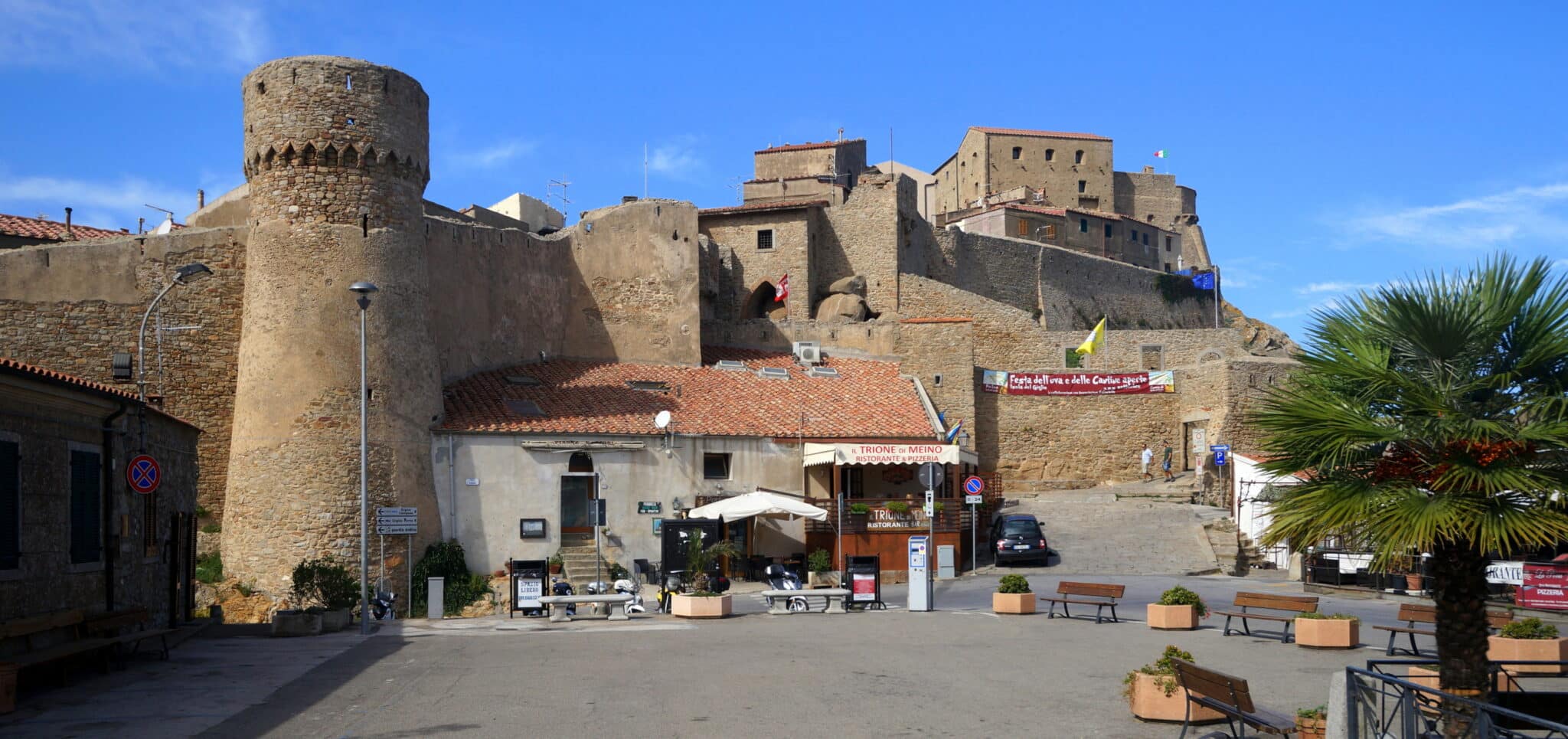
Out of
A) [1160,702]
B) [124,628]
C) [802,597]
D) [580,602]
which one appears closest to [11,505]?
[124,628]

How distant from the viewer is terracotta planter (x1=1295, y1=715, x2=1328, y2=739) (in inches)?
442

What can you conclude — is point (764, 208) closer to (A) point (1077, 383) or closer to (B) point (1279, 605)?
(A) point (1077, 383)

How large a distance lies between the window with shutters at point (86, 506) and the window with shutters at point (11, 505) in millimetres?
1666

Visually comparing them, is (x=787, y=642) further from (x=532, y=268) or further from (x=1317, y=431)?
(x=532, y=268)

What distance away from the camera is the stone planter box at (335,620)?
22.6 m

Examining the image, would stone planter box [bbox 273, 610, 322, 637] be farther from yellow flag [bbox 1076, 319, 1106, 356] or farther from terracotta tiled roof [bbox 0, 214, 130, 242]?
yellow flag [bbox 1076, 319, 1106, 356]

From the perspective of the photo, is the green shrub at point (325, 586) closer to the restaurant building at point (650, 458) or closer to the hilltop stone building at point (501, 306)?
the hilltop stone building at point (501, 306)

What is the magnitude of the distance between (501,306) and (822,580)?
509 inches

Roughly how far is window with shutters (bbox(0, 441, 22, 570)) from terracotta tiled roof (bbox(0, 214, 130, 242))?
23327 millimetres

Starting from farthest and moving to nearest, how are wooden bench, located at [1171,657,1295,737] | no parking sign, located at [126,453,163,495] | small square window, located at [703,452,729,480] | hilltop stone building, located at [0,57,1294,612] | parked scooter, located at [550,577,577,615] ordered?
small square window, located at [703,452,729,480] < hilltop stone building, located at [0,57,1294,612] < parked scooter, located at [550,577,577,615] < no parking sign, located at [126,453,163,495] < wooden bench, located at [1171,657,1295,737]

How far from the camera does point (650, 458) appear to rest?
34.2 metres

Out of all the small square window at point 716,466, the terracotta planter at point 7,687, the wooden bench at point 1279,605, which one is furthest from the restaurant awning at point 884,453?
the terracotta planter at point 7,687

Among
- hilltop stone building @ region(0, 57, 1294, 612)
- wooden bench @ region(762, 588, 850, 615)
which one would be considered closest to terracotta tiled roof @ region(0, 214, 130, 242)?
hilltop stone building @ region(0, 57, 1294, 612)

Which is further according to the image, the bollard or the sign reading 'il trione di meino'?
the sign reading 'il trione di meino'
